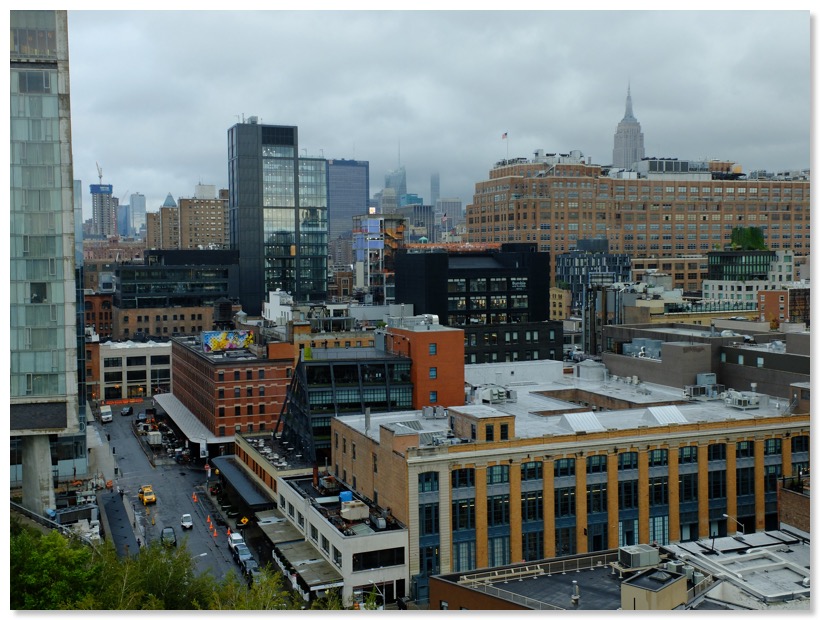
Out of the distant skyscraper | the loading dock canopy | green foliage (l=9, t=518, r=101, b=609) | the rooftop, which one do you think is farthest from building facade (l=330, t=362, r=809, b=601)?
green foliage (l=9, t=518, r=101, b=609)

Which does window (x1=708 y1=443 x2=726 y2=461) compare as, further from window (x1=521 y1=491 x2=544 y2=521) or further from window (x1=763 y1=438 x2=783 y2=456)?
window (x1=521 y1=491 x2=544 y2=521)

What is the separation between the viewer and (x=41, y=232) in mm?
61031

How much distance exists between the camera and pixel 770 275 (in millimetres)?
170125

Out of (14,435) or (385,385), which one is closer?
(14,435)

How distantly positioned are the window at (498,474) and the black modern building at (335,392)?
81.5ft

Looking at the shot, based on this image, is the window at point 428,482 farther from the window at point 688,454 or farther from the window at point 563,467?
the window at point 688,454

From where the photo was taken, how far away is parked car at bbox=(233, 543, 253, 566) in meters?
72.6

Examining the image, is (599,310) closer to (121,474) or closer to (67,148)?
(121,474)

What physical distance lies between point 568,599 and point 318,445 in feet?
154

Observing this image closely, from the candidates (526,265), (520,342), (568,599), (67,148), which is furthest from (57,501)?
(526,265)

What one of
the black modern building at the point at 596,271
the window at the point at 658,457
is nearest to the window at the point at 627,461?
the window at the point at 658,457

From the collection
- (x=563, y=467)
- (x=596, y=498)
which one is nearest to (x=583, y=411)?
(x=596, y=498)

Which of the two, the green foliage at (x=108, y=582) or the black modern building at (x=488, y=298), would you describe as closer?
the green foliage at (x=108, y=582)

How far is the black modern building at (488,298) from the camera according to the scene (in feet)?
429
